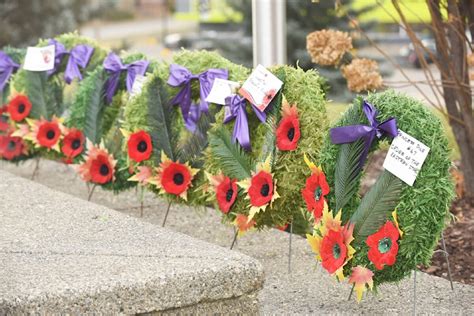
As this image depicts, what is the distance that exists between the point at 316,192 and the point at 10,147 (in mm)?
3452

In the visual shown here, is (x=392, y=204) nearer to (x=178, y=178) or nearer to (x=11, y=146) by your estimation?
→ (x=178, y=178)

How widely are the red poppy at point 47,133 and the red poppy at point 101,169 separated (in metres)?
0.67

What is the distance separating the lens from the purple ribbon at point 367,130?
14.4ft

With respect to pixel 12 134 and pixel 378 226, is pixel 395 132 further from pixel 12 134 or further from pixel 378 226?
Result: pixel 12 134

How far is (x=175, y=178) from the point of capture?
571 centimetres

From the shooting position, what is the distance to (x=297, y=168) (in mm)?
4980

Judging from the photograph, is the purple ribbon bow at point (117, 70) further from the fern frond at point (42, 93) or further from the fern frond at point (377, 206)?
the fern frond at point (377, 206)

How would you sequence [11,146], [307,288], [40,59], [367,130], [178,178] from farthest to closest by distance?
[11,146] → [40,59] → [178,178] → [307,288] → [367,130]

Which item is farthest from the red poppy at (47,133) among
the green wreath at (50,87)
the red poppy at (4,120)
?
the red poppy at (4,120)

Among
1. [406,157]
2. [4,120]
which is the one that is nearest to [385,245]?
[406,157]

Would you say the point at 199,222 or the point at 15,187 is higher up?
the point at 15,187

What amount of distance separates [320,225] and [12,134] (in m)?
3.32

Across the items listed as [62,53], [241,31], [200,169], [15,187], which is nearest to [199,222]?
[200,169]

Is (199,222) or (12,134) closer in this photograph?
(199,222)
